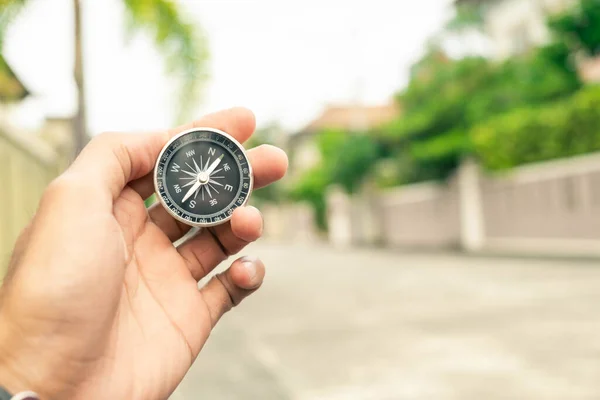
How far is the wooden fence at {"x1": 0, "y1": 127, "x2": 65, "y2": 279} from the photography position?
11922mm

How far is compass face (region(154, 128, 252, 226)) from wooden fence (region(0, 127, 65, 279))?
8561 millimetres

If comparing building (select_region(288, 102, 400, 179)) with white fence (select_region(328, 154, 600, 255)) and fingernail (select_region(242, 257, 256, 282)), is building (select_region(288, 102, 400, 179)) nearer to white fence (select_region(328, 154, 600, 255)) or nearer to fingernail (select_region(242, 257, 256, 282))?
white fence (select_region(328, 154, 600, 255))

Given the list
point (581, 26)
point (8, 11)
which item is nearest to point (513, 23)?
point (581, 26)

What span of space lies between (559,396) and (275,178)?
140 inches

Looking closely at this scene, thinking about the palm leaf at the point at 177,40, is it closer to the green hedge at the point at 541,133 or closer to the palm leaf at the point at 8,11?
the palm leaf at the point at 8,11

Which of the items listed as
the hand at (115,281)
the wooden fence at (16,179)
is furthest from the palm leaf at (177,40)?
the hand at (115,281)

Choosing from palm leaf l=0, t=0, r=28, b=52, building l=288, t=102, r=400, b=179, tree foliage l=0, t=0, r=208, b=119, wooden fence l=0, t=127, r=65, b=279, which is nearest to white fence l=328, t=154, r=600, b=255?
tree foliage l=0, t=0, r=208, b=119

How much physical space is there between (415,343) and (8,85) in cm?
726

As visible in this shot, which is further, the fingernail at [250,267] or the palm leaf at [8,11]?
the palm leaf at [8,11]

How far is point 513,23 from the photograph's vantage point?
Answer: 31641 millimetres

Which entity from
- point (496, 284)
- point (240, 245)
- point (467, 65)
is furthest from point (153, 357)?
point (467, 65)

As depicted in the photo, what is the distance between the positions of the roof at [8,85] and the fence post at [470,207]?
14.7 metres

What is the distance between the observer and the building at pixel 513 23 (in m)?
29.6

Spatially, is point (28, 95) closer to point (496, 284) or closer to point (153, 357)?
point (496, 284)
